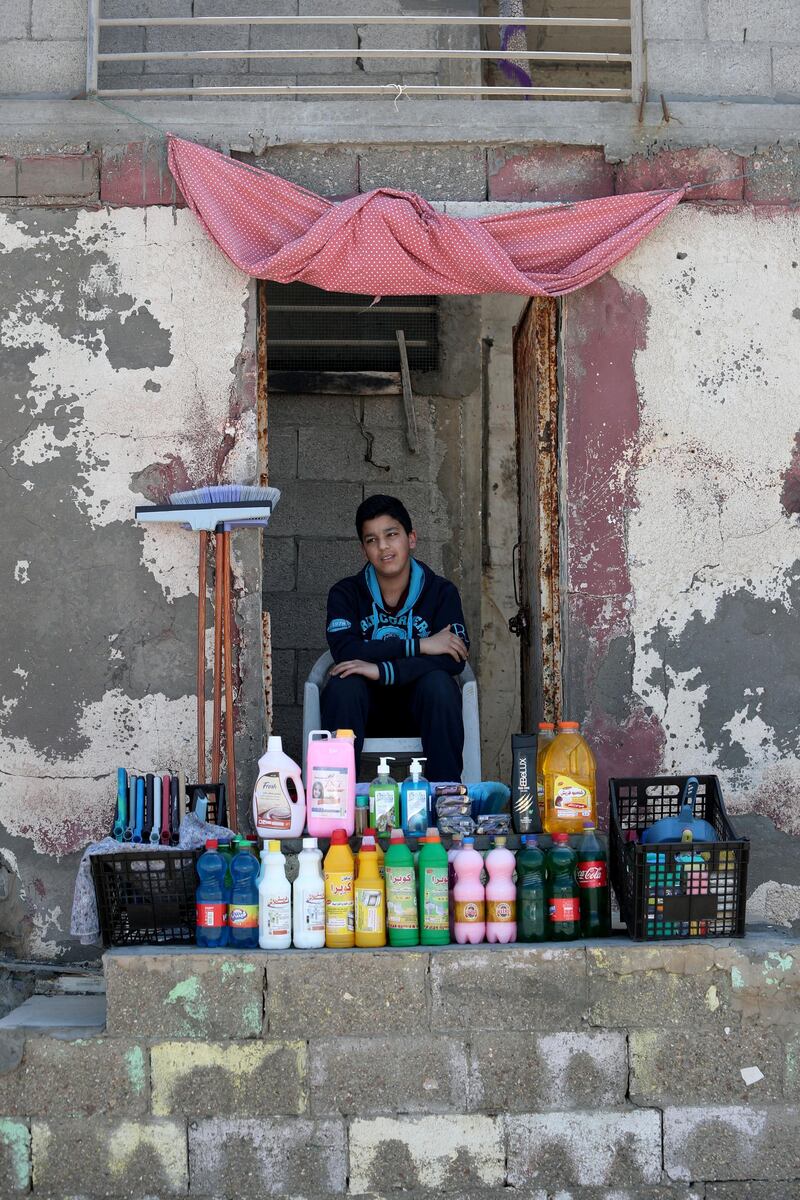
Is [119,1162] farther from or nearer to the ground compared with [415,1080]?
nearer to the ground

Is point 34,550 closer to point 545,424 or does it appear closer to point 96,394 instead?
point 96,394

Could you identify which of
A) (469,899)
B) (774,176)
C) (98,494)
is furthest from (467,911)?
(774,176)

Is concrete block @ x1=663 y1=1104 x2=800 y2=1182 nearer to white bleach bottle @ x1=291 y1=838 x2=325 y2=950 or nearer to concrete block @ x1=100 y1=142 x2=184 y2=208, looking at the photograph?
white bleach bottle @ x1=291 y1=838 x2=325 y2=950

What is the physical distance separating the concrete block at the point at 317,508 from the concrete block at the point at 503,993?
4.36 m

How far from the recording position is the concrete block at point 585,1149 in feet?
14.3

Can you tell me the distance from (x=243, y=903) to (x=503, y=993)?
2.82ft

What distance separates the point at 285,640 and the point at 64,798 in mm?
2701

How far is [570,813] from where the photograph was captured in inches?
191

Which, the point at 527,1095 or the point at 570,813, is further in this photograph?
the point at 570,813

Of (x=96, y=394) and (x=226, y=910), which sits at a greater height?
(x=96, y=394)

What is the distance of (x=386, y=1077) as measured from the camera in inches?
172

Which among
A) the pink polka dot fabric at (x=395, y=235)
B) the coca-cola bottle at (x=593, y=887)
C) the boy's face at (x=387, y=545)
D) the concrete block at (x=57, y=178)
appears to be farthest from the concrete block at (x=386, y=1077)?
the concrete block at (x=57, y=178)

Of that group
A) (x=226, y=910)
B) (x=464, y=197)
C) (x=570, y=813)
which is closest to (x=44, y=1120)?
(x=226, y=910)

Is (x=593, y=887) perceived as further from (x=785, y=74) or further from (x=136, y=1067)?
(x=785, y=74)
